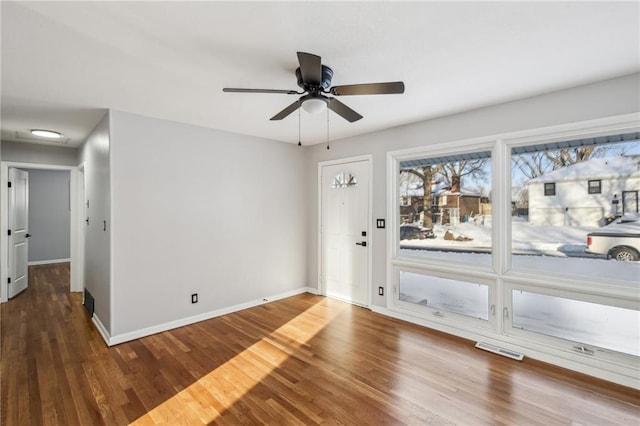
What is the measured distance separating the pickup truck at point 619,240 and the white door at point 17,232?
7.49 metres

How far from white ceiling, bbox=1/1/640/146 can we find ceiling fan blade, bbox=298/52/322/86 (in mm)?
204

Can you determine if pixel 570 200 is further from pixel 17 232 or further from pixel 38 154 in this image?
pixel 17 232

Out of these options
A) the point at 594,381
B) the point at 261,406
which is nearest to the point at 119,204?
the point at 261,406

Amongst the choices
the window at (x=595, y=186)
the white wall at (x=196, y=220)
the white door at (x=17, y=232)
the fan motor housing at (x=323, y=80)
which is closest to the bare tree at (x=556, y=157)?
the window at (x=595, y=186)

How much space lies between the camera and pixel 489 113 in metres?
3.09

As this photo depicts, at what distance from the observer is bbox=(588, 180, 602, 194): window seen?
2594 mm

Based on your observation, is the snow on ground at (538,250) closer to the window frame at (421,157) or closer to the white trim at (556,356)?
the window frame at (421,157)

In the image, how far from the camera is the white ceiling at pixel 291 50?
1.63 meters

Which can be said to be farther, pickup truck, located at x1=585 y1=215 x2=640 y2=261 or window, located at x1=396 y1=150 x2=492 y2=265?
window, located at x1=396 y1=150 x2=492 y2=265

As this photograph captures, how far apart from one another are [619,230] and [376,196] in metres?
2.41

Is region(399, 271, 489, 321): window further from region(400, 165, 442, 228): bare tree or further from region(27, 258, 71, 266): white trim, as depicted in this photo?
region(27, 258, 71, 266): white trim

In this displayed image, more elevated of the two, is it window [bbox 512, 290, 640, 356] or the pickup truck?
the pickup truck

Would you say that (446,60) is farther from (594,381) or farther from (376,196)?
(594,381)

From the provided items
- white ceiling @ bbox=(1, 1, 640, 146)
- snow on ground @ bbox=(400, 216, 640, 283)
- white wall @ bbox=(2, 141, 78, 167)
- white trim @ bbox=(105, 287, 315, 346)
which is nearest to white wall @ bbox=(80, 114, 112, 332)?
white trim @ bbox=(105, 287, 315, 346)
